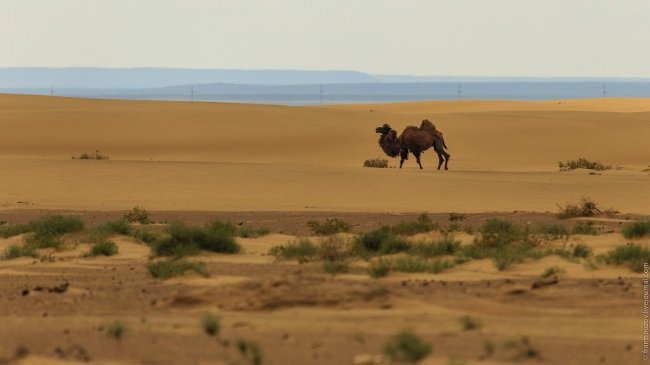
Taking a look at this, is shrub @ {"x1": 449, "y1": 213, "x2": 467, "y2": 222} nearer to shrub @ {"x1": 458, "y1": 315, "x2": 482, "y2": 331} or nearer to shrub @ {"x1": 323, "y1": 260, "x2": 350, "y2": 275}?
shrub @ {"x1": 323, "y1": 260, "x2": 350, "y2": 275}

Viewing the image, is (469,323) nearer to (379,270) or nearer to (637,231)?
(379,270)

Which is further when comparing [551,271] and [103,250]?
[103,250]

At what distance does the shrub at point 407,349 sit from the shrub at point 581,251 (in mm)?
6970

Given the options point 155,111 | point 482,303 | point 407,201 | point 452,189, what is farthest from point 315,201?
point 155,111

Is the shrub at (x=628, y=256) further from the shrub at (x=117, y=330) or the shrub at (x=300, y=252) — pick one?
the shrub at (x=117, y=330)

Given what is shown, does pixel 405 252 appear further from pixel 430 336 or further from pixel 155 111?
pixel 155 111

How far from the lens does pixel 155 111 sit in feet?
188

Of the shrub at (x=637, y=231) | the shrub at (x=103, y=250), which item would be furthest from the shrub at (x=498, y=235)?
the shrub at (x=103, y=250)

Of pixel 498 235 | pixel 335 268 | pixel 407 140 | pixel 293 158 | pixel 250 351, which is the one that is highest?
pixel 407 140

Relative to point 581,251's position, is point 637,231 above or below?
above

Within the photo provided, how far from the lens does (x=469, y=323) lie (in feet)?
35.3

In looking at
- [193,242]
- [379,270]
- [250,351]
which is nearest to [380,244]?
[193,242]

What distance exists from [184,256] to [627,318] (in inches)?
283

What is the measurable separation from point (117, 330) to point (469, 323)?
3082mm
